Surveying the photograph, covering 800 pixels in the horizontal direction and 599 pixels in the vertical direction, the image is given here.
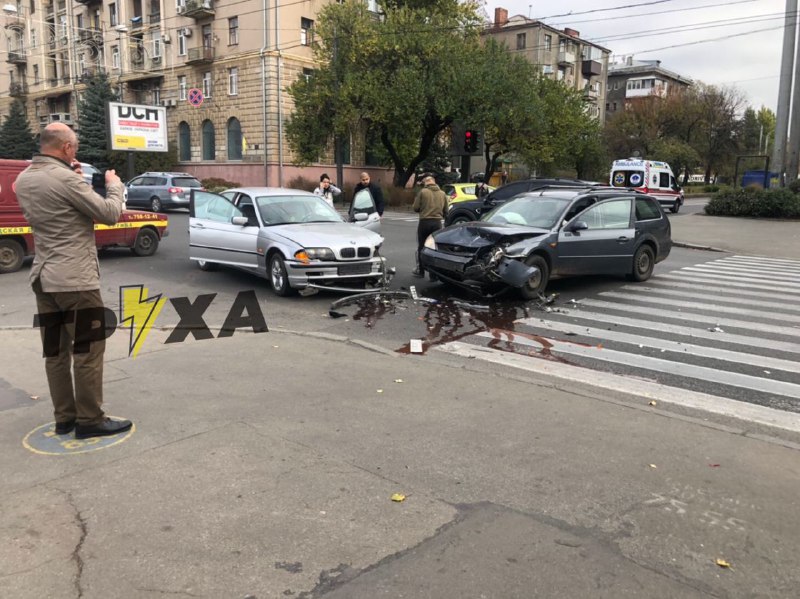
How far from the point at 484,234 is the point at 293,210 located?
10.8ft

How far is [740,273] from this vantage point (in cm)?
1416

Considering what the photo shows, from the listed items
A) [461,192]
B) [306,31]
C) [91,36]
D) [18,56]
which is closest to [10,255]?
[461,192]

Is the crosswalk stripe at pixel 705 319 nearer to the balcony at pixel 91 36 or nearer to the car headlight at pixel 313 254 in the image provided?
the car headlight at pixel 313 254

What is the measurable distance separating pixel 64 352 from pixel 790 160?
33.9 m

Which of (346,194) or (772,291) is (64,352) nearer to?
(772,291)

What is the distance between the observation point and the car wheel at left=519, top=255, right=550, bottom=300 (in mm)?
10062

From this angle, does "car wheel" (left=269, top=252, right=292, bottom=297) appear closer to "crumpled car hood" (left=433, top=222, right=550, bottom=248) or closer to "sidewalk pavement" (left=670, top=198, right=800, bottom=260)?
"crumpled car hood" (left=433, top=222, right=550, bottom=248)

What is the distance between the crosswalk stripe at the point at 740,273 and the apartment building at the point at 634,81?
9241 centimetres

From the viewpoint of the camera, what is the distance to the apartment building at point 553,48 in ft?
237

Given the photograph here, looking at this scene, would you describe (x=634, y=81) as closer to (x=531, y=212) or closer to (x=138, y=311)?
(x=531, y=212)

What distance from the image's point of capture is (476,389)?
231 inches

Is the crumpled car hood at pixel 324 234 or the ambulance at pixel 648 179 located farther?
the ambulance at pixel 648 179

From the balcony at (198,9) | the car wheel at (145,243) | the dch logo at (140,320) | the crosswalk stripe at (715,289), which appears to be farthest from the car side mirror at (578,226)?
the balcony at (198,9)

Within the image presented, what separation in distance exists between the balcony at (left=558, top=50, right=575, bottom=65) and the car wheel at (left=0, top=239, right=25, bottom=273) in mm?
73228
